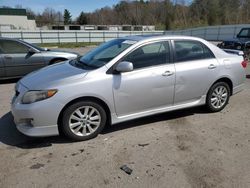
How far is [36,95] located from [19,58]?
179 inches

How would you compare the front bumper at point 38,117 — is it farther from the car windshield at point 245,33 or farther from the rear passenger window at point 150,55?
the car windshield at point 245,33

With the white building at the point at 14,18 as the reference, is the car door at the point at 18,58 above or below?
below

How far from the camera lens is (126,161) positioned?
3182 millimetres

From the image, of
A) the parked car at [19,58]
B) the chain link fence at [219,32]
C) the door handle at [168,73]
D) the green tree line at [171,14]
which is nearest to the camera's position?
the door handle at [168,73]

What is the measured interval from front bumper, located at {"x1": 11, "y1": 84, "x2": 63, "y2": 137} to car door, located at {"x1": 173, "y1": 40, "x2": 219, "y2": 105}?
209 cm

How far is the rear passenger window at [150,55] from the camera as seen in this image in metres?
3.92

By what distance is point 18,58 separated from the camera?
7.41 m

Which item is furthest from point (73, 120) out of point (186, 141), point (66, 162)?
point (186, 141)

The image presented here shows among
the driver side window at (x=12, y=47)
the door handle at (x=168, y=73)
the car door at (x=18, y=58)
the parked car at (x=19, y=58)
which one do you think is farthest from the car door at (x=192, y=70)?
the driver side window at (x=12, y=47)

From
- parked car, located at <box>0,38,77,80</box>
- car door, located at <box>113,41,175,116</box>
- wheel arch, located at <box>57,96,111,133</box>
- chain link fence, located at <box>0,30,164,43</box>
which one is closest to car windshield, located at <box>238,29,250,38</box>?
parked car, located at <box>0,38,77,80</box>

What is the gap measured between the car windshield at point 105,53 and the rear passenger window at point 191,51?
33.2 inches

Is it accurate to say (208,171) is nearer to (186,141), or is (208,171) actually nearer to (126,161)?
(186,141)

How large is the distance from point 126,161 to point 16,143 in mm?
1739

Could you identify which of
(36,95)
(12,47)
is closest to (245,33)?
(12,47)
